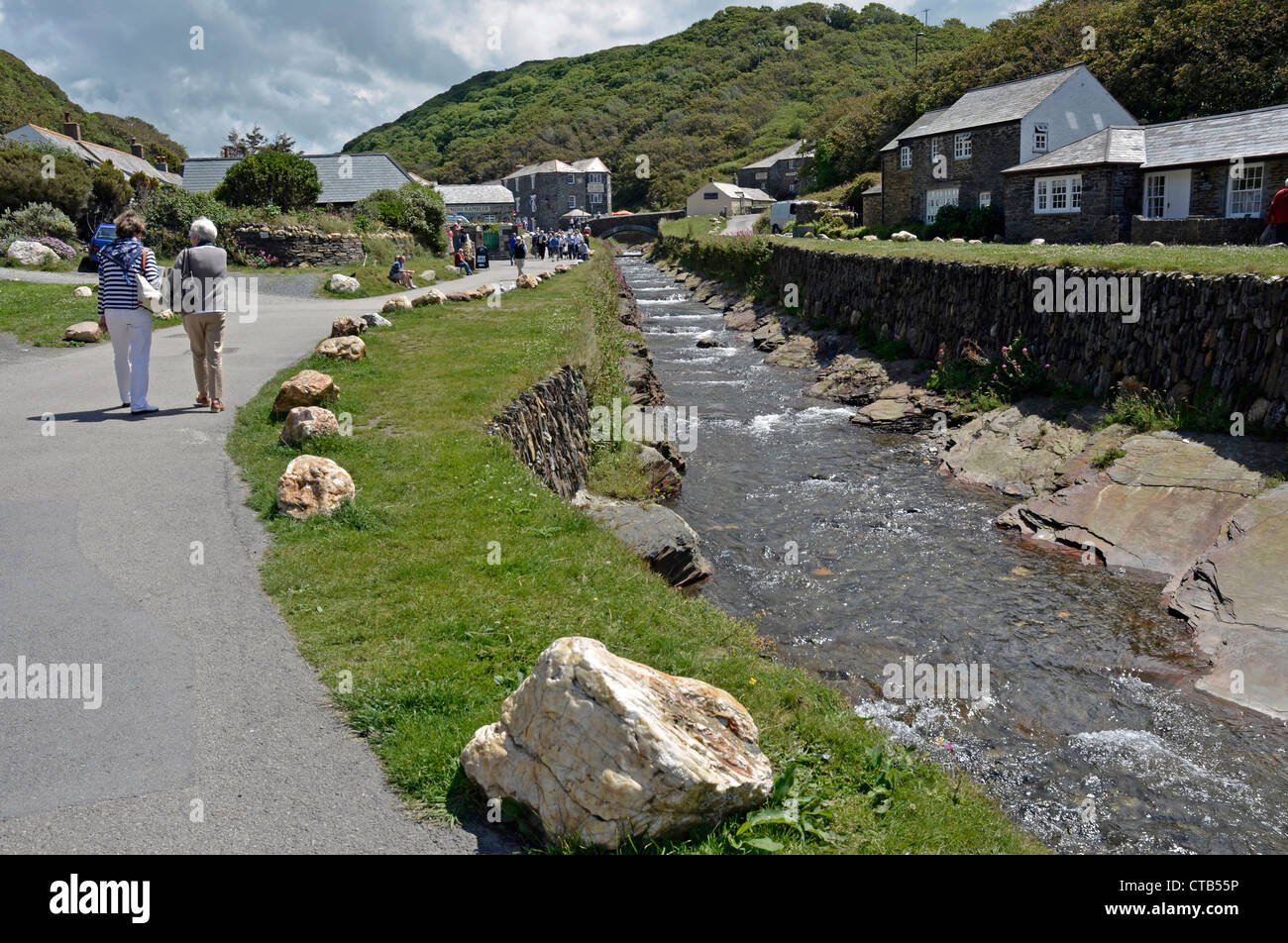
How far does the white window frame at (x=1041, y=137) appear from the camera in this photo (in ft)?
136

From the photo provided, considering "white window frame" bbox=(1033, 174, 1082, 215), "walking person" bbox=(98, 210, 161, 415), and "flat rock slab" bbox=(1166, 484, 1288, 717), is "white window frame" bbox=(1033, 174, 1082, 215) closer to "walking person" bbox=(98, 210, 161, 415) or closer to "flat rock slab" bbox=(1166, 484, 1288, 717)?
"flat rock slab" bbox=(1166, 484, 1288, 717)

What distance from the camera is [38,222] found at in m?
33.3

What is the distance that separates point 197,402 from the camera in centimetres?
1238

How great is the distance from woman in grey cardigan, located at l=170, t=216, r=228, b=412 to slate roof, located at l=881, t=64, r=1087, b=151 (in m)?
39.2

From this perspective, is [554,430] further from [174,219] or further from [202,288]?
[174,219]

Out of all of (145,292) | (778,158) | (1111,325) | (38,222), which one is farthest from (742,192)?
(145,292)

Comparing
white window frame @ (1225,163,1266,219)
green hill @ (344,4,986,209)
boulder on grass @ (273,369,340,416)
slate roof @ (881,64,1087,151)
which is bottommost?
boulder on grass @ (273,369,340,416)

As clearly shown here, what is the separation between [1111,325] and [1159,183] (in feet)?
59.6

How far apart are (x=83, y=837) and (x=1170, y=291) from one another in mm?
17207

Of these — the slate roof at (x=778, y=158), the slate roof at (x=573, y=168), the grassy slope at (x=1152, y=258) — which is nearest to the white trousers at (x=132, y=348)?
the grassy slope at (x=1152, y=258)

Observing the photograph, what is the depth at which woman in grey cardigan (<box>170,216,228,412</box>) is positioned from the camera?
11398 millimetres

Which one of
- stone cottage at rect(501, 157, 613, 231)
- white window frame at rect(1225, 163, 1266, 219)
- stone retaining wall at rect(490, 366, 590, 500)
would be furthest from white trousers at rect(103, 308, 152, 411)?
stone cottage at rect(501, 157, 613, 231)

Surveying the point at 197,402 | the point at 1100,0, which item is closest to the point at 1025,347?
the point at 197,402
